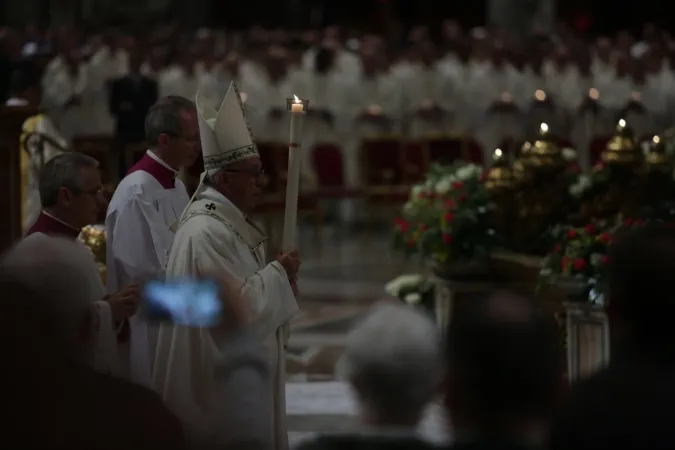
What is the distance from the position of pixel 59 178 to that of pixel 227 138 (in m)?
0.64

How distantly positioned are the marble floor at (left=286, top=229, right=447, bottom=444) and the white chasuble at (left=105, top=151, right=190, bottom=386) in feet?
3.02

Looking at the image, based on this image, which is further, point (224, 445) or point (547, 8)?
point (547, 8)

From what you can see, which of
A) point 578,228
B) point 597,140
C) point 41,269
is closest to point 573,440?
point 41,269

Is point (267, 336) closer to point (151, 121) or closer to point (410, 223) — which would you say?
point (151, 121)

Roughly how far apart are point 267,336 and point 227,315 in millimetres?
222

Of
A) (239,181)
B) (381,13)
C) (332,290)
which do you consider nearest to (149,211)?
(239,181)

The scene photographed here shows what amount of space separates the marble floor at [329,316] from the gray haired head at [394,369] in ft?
5.25

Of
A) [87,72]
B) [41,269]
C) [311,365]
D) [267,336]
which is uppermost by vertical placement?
[87,72]

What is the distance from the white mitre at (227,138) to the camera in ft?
18.0

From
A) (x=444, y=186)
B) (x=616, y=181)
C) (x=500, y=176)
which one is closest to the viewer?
(x=616, y=181)

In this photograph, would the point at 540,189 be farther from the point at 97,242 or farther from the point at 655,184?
the point at 97,242

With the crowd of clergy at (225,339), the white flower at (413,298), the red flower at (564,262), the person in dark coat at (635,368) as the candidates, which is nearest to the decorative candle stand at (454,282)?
the white flower at (413,298)

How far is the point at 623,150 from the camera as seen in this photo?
909cm

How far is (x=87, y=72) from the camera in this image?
18.6 m
